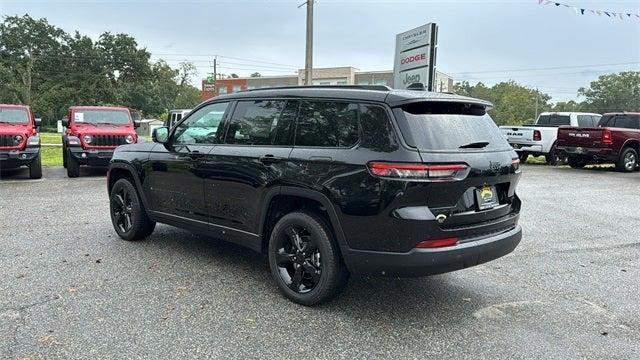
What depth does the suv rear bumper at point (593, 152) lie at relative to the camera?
14781mm

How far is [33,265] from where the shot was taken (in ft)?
16.4

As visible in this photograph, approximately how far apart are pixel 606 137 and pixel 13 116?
16056 mm

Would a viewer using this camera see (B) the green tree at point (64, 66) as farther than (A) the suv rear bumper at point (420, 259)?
Yes

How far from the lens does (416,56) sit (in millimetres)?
14359

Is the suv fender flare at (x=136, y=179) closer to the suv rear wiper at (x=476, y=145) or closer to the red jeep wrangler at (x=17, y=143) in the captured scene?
the suv rear wiper at (x=476, y=145)

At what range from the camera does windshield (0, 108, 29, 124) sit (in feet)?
40.3

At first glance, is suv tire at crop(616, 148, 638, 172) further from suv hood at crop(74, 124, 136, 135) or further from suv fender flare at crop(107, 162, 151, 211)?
suv fender flare at crop(107, 162, 151, 211)

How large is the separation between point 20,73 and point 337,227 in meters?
70.4

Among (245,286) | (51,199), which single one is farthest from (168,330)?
(51,199)

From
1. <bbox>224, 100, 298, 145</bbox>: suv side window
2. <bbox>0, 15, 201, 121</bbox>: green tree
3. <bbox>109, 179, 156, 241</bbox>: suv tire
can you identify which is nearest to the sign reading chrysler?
<bbox>109, 179, 156, 241</bbox>: suv tire

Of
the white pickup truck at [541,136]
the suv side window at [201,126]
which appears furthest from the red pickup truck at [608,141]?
the suv side window at [201,126]

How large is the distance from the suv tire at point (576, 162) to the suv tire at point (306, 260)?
14039 mm

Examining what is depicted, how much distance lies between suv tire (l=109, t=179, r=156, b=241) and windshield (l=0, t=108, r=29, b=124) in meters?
8.02

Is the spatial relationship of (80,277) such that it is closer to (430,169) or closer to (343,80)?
(430,169)
